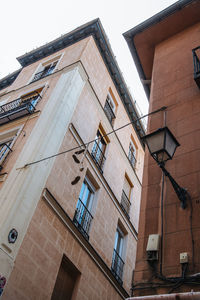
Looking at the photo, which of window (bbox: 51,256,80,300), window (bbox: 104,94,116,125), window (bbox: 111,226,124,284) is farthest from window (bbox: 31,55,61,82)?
window (bbox: 51,256,80,300)

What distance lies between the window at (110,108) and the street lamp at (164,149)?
9.82 meters

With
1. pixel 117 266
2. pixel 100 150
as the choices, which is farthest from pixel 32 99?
pixel 117 266

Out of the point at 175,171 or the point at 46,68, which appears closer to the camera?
the point at 175,171

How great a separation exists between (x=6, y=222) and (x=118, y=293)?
6.10 metres

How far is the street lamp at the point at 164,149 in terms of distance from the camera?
4.85 meters

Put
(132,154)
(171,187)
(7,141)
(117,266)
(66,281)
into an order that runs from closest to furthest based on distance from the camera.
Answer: (171,187) < (66,281) < (7,141) < (117,266) < (132,154)

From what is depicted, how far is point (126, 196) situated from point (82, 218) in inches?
180

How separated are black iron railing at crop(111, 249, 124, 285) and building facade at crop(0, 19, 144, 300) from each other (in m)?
0.04

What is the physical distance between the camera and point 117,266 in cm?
1205

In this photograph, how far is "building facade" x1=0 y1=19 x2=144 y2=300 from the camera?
769 centimetres

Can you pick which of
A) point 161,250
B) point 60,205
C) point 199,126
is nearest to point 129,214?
point 60,205

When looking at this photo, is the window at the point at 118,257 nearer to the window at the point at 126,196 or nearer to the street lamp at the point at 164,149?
the window at the point at 126,196

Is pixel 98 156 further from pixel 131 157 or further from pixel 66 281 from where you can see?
pixel 66 281

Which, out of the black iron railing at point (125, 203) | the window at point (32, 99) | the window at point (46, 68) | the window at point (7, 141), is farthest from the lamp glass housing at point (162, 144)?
the window at point (46, 68)
